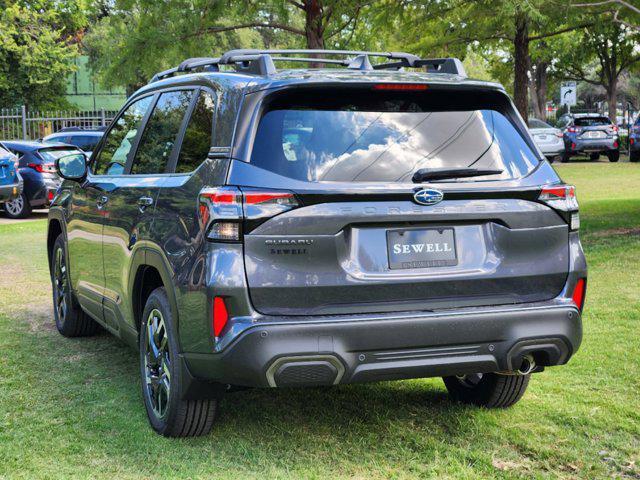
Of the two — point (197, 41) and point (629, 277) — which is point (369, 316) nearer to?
point (629, 277)

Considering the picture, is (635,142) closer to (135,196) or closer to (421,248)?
(135,196)

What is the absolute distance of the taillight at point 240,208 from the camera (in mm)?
4121

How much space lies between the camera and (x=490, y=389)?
534cm

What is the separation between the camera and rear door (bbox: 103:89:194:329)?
203 inches

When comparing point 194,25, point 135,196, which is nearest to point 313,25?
point 194,25

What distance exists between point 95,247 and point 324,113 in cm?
239

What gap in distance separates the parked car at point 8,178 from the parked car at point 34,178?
1.71m

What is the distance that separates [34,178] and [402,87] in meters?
16.8

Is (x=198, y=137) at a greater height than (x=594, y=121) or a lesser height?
greater

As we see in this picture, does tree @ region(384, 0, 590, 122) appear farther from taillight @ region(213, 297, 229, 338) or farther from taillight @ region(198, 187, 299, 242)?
taillight @ region(213, 297, 229, 338)

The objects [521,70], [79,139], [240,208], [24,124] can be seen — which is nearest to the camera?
[240,208]

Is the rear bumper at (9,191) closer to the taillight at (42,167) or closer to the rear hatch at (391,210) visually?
the taillight at (42,167)

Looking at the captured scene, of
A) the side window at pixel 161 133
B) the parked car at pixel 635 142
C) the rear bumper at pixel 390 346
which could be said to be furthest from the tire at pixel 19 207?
the parked car at pixel 635 142

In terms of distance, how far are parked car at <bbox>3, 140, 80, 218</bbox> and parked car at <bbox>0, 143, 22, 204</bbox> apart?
5.61ft
